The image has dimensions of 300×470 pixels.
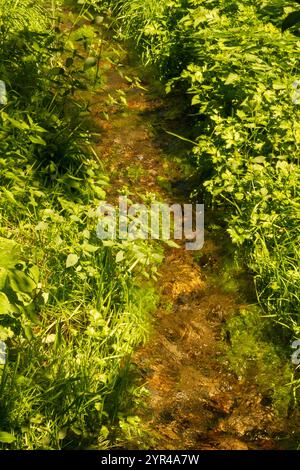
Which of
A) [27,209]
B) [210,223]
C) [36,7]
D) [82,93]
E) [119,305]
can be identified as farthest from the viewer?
[36,7]

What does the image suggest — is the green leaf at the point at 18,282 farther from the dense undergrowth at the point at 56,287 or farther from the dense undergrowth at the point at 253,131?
the dense undergrowth at the point at 253,131

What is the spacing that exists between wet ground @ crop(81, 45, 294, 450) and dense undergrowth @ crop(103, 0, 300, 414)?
27 centimetres

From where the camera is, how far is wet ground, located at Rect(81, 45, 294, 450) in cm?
374

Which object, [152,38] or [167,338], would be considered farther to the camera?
[152,38]

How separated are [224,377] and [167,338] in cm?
48

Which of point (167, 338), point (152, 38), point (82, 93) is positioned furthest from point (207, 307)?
point (152, 38)

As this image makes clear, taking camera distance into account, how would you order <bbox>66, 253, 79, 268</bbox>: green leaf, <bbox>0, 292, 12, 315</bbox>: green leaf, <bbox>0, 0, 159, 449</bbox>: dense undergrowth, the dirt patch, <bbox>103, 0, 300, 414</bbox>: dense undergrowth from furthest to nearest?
<bbox>103, 0, 300, 414</bbox>: dense undergrowth → <bbox>66, 253, 79, 268</bbox>: green leaf → the dirt patch → <bbox>0, 0, 159, 449</bbox>: dense undergrowth → <bbox>0, 292, 12, 315</bbox>: green leaf

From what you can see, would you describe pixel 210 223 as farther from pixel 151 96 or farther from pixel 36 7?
pixel 36 7

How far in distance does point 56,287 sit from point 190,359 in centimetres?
102

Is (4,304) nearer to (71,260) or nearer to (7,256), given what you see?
(7,256)

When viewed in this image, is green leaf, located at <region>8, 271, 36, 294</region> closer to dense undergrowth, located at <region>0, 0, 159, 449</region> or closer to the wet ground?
dense undergrowth, located at <region>0, 0, 159, 449</region>

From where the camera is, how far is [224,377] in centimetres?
411

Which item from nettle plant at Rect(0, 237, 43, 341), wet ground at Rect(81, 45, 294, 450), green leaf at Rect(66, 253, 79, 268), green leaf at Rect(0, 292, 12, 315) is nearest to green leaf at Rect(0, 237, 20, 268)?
nettle plant at Rect(0, 237, 43, 341)

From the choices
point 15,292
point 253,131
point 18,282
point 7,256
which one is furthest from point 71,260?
point 253,131
